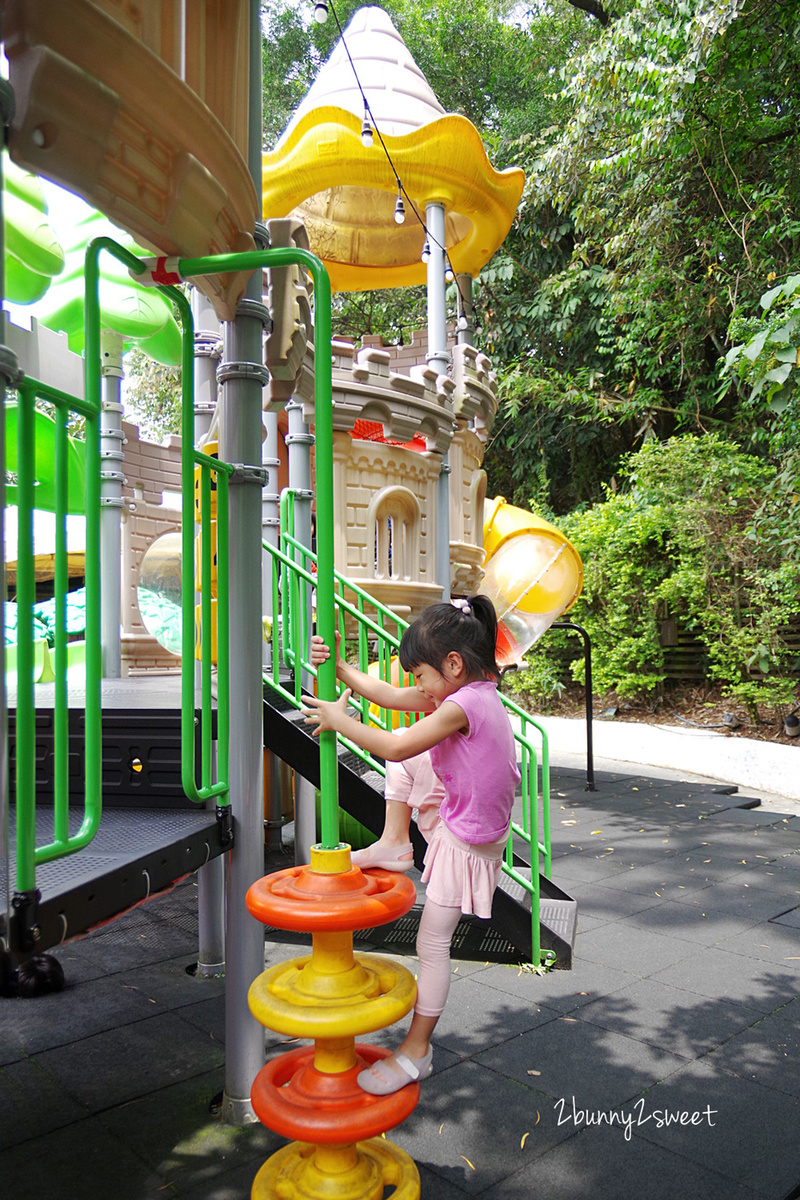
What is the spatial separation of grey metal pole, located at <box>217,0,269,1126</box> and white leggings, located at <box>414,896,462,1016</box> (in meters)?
0.62

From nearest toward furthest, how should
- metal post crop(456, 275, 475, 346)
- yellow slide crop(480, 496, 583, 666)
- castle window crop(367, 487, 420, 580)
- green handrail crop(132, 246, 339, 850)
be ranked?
green handrail crop(132, 246, 339, 850) → castle window crop(367, 487, 420, 580) → metal post crop(456, 275, 475, 346) → yellow slide crop(480, 496, 583, 666)

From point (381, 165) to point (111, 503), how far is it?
4.04m

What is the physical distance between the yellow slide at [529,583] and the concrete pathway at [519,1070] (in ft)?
14.1

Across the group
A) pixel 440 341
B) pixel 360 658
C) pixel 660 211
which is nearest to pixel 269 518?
pixel 360 658

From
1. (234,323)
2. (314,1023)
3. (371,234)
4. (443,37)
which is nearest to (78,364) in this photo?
(234,323)

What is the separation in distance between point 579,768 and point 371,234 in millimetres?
6761

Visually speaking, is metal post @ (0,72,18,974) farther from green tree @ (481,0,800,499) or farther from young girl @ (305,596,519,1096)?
green tree @ (481,0,800,499)

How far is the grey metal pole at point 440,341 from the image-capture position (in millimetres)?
7109

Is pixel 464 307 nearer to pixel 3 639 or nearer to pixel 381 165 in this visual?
pixel 381 165

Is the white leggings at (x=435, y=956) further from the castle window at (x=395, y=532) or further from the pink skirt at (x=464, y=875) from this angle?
the castle window at (x=395, y=532)

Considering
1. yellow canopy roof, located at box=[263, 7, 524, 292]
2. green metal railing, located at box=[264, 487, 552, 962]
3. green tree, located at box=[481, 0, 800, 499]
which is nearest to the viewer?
green metal railing, located at box=[264, 487, 552, 962]

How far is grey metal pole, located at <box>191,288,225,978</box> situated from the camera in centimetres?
396

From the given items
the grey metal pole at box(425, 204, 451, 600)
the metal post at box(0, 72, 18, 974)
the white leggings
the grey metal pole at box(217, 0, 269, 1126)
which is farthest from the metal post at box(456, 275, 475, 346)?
the metal post at box(0, 72, 18, 974)

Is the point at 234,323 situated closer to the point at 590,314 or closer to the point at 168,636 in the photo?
the point at 168,636
